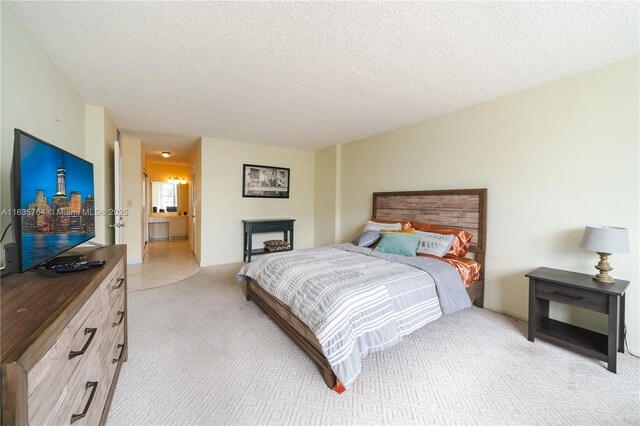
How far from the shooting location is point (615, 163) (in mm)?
2180

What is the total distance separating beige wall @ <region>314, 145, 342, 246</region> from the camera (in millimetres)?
5160

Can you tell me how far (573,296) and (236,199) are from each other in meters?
4.76

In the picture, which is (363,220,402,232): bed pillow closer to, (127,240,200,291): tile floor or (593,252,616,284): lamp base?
(593,252,616,284): lamp base

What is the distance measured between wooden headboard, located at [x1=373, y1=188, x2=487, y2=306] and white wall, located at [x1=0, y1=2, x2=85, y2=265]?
3852mm

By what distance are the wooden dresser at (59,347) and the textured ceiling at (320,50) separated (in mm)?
1600

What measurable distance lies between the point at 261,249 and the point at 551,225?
4.47 meters

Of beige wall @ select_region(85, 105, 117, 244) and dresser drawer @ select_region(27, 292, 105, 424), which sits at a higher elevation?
beige wall @ select_region(85, 105, 117, 244)

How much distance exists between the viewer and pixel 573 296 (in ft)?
6.75

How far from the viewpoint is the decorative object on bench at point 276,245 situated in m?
5.07

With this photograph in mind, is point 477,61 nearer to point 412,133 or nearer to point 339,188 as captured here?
point 412,133

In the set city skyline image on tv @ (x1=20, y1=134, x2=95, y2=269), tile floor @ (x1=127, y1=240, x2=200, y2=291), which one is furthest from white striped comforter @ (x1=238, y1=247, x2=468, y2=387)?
tile floor @ (x1=127, y1=240, x2=200, y2=291)

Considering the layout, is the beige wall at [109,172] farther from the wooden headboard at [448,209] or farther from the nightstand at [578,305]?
the nightstand at [578,305]

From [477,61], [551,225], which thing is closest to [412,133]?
[477,61]

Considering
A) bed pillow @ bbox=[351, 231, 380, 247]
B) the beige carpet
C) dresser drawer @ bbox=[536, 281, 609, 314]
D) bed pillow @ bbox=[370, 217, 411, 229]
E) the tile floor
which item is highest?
bed pillow @ bbox=[370, 217, 411, 229]
